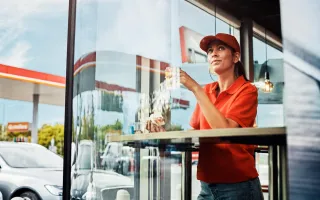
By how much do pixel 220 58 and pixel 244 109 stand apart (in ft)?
0.68

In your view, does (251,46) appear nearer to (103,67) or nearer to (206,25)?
(206,25)

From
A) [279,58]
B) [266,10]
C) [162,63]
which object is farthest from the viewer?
[162,63]

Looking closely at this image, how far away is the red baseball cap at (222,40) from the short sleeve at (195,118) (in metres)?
0.20

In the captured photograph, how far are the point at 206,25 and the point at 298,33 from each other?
1.62 ft

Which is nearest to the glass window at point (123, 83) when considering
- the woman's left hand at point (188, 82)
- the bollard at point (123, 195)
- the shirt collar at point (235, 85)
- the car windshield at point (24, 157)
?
the bollard at point (123, 195)

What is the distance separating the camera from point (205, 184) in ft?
5.15

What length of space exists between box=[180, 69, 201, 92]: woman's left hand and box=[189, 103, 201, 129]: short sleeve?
2.3 inches

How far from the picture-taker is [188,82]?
1.51 meters

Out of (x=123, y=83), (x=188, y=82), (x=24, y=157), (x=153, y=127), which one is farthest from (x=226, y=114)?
(x=24, y=157)

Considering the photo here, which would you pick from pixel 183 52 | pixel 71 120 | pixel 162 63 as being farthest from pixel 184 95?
pixel 71 120

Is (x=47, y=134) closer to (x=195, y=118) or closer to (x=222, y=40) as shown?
(x=195, y=118)

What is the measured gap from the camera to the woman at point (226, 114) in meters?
1.37

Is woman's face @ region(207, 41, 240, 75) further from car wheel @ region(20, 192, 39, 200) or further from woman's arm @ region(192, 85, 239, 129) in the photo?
car wheel @ region(20, 192, 39, 200)

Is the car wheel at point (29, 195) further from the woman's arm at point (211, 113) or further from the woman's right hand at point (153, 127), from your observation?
the woman's arm at point (211, 113)
